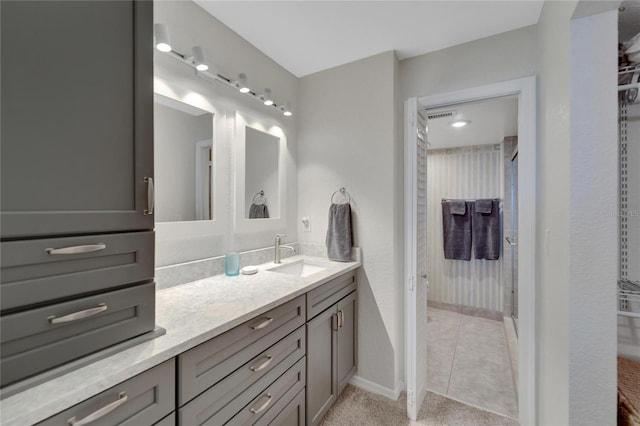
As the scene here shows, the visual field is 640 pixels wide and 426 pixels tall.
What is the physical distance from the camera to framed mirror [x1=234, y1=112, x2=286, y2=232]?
1.83 m

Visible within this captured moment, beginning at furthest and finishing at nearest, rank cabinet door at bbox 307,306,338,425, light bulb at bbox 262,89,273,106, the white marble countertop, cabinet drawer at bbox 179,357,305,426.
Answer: light bulb at bbox 262,89,273,106 → cabinet door at bbox 307,306,338,425 → cabinet drawer at bbox 179,357,305,426 → the white marble countertop

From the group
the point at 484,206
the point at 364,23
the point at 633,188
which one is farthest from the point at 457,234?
the point at 364,23

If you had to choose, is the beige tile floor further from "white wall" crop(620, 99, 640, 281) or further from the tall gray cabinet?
the tall gray cabinet

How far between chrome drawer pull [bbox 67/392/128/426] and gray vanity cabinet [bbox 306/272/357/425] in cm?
89

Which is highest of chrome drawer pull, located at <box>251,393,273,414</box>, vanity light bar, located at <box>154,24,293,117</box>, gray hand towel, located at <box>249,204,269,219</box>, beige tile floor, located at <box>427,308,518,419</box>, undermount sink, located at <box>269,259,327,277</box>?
vanity light bar, located at <box>154,24,293,117</box>

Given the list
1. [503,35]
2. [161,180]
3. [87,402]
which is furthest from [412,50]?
[87,402]

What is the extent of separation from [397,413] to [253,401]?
114 cm

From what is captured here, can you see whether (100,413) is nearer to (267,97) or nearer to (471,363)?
(267,97)

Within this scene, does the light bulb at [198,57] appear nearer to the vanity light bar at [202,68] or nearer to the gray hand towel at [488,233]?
the vanity light bar at [202,68]

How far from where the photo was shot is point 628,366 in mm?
1108

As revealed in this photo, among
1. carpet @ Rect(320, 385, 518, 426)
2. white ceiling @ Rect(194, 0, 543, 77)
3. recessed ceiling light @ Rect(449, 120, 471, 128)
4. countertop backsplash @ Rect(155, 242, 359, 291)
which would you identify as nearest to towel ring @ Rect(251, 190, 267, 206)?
countertop backsplash @ Rect(155, 242, 359, 291)

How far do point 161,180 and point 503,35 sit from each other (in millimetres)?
2206

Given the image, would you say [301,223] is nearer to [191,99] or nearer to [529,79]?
[191,99]

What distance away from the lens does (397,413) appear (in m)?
1.78
